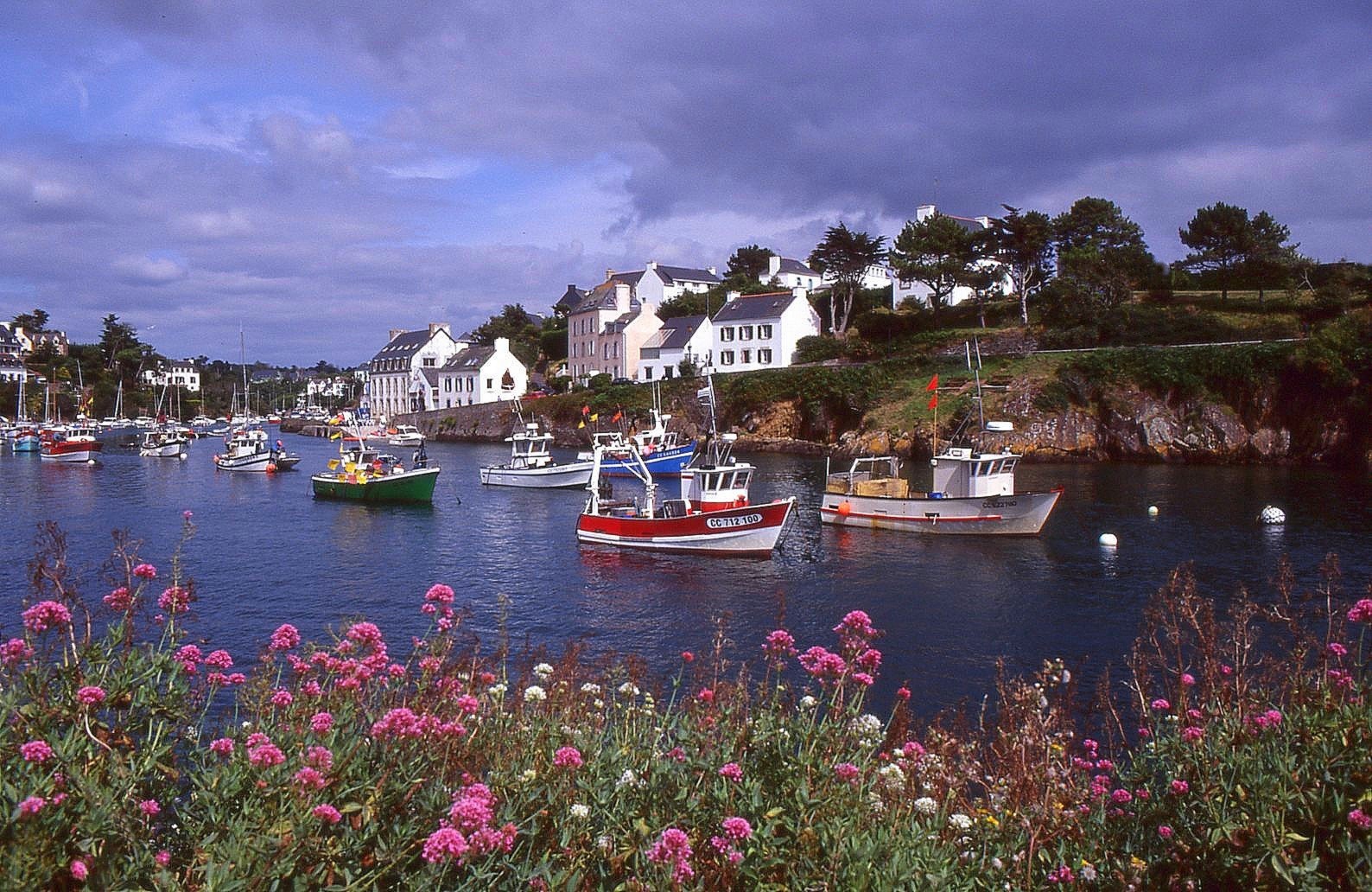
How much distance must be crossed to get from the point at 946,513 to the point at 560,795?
3470 centimetres

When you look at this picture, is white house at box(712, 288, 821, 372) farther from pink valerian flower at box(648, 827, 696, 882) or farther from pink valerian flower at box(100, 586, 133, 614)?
pink valerian flower at box(648, 827, 696, 882)

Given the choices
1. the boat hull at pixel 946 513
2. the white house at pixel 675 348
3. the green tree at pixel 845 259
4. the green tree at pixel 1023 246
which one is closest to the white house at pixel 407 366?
the white house at pixel 675 348

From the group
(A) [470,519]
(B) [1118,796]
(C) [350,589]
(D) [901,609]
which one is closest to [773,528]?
(D) [901,609]

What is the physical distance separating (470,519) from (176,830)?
39.9m

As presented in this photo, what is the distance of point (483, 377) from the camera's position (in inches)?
4505

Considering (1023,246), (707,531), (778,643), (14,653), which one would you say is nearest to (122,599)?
(14,653)

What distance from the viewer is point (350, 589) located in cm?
2839

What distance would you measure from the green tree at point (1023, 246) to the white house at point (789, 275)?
105ft

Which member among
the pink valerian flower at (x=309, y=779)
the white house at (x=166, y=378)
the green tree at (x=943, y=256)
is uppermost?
the green tree at (x=943, y=256)

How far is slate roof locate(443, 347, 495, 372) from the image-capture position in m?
116

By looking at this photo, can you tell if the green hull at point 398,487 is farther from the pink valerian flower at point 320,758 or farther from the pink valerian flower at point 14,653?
the pink valerian flower at point 320,758

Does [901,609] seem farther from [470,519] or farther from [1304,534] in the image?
[470,519]

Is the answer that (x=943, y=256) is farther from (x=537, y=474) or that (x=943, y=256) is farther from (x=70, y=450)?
(x=70, y=450)

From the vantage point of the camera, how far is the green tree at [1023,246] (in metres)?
78.0
